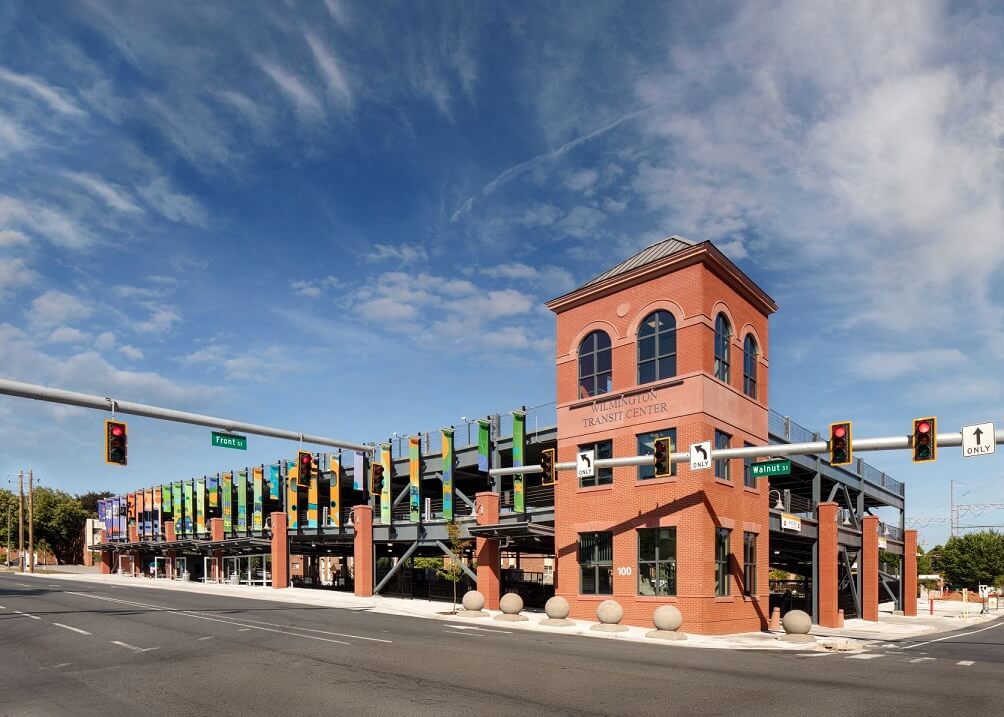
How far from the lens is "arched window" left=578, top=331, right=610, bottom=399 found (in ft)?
114

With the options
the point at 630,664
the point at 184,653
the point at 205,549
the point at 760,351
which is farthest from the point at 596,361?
the point at 205,549

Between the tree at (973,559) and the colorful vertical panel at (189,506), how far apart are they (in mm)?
95302

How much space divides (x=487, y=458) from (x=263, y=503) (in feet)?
85.3

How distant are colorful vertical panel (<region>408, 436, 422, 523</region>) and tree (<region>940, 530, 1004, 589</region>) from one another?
90861 mm

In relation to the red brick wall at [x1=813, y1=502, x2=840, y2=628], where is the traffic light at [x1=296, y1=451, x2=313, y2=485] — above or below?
above

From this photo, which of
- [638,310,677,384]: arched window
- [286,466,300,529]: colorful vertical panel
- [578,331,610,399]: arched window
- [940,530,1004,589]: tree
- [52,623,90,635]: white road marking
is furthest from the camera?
[940,530,1004,589]: tree

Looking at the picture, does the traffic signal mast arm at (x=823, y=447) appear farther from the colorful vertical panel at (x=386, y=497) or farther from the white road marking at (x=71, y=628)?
the colorful vertical panel at (x=386, y=497)

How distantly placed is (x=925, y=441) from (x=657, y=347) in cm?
1372

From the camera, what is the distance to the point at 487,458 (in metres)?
40.3

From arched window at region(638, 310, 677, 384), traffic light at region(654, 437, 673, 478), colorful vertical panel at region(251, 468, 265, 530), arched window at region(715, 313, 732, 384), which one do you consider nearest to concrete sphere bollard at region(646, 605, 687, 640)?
traffic light at region(654, 437, 673, 478)

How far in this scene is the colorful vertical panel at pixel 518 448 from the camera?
37812 millimetres

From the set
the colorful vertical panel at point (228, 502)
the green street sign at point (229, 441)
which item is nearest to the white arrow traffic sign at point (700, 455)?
the green street sign at point (229, 441)

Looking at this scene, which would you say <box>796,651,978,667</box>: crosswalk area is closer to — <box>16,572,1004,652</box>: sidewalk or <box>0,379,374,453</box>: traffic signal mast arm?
<box>16,572,1004,652</box>: sidewalk

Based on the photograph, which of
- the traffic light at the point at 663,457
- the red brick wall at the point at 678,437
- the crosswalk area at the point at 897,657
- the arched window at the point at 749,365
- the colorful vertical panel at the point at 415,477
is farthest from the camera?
the colorful vertical panel at the point at 415,477
